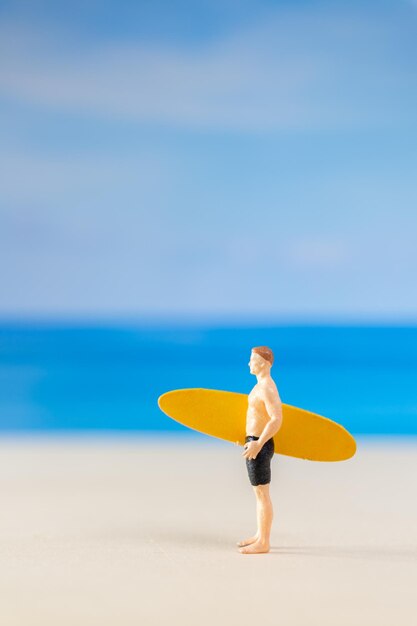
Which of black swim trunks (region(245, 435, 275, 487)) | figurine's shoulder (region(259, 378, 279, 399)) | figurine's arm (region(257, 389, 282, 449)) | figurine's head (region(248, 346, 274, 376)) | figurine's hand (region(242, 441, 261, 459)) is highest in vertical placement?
figurine's head (region(248, 346, 274, 376))

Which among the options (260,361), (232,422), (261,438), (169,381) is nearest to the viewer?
(261,438)

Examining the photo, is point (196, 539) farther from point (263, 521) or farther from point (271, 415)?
point (271, 415)

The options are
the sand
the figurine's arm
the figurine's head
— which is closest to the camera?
the sand

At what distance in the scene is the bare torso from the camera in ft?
13.8

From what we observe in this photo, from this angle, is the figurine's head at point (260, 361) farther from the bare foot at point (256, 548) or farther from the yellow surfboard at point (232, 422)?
the bare foot at point (256, 548)

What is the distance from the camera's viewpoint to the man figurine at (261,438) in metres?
4.16

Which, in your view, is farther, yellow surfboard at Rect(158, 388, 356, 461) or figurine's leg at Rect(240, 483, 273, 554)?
yellow surfboard at Rect(158, 388, 356, 461)

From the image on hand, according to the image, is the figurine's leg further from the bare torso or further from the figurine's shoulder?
the figurine's shoulder

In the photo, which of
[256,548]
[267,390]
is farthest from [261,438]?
[256,548]

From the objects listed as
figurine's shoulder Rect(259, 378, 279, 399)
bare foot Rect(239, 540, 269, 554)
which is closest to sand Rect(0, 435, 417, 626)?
bare foot Rect(239, 540, 269, 554)

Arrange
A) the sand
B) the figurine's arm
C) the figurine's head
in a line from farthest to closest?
1. the figurine's head
2. the figurine's arm
3. the sand

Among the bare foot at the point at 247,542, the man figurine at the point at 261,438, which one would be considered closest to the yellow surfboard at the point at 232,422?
the man figurine at the point at 261,438

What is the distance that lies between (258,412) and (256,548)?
505 mm

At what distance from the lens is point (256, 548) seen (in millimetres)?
4188
